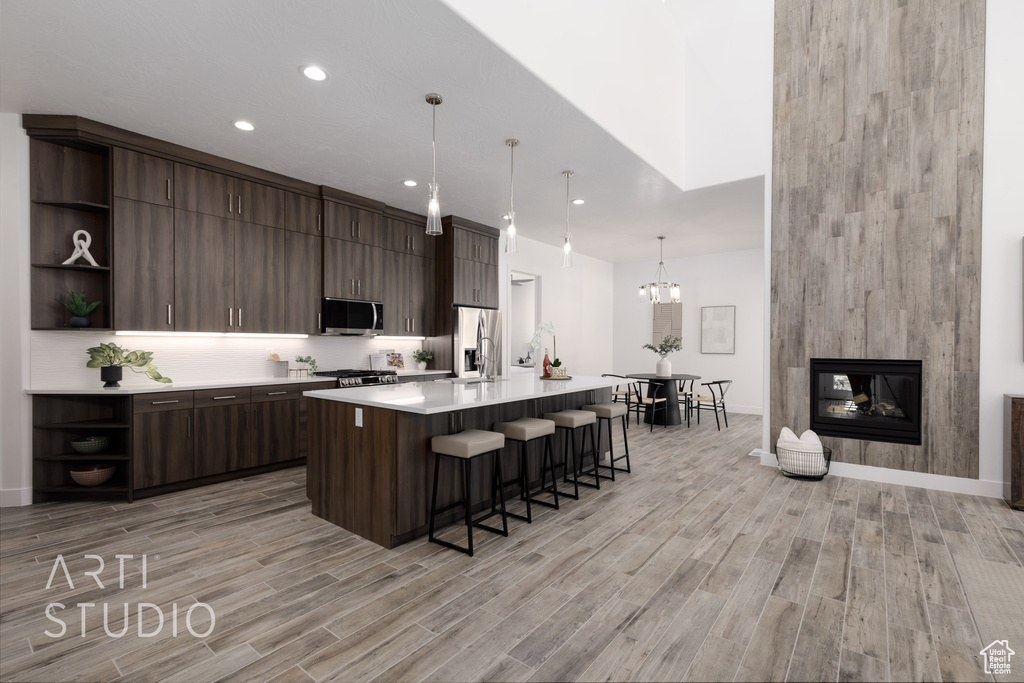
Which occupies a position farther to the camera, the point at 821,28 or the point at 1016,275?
the point at 821,28

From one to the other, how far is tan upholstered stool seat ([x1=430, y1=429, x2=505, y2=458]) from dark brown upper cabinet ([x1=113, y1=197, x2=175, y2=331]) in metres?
2.87

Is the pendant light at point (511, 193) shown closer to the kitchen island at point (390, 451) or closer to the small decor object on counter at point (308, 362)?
the kitchen island at point (390, 451)

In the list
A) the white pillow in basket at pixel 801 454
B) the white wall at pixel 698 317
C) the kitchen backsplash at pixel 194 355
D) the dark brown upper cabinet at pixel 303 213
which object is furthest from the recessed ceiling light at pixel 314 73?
the white wall at pixel 698 317

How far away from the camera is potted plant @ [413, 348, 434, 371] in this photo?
6520 millimetres

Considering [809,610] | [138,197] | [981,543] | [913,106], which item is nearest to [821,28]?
[913,106]

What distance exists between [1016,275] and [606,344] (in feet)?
21.2

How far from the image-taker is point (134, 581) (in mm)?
2514

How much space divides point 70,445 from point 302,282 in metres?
2.36

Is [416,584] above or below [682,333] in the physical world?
below

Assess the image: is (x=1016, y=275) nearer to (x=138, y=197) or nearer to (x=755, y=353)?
(x=755, y=353)

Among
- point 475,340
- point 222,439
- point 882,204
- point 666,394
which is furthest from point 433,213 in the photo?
point 666,394

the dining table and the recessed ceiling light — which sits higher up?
the recessed ceiling light

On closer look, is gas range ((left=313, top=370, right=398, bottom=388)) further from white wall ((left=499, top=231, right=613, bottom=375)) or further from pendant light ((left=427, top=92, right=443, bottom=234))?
pendant light ((left=427, top=92, right=443, bottom=234))

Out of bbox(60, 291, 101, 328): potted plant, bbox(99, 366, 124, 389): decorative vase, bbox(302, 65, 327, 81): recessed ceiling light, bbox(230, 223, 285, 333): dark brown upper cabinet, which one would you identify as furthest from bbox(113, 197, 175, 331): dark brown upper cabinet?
bbox(302, 65, 327, 81): recessed ceiling light
